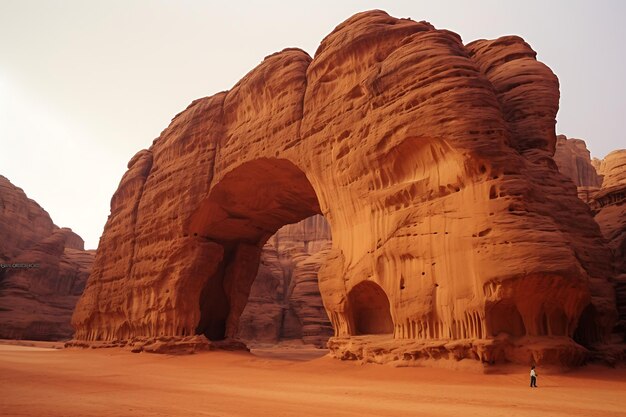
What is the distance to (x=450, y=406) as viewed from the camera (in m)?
8.61

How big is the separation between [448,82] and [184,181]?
57.6ft

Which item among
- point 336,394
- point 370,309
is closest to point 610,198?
point 370,309

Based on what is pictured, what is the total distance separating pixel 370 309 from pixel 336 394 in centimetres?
853

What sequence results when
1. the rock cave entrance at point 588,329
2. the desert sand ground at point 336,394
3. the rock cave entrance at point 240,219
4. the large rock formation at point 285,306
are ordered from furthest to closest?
the large rock formation at point 285,306, the rock cave entrance at point 240,219, the rock cave entrance at point 588,329, the desert sand ground at point 336,394

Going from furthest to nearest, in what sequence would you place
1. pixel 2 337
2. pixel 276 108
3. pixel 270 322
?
pixel 270 322, pixel 2 337, pixel 276 108

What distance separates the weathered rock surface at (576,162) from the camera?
47.4 meters

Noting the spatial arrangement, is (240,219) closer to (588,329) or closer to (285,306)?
(588,329)

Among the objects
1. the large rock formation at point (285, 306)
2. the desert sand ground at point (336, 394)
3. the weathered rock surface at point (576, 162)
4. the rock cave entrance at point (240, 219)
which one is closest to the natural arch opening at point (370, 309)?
the desert sand ground at point (336, 394)

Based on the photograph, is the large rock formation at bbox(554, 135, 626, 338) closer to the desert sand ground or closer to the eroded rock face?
the eroded rock face

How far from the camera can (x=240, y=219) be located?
29.0 meters

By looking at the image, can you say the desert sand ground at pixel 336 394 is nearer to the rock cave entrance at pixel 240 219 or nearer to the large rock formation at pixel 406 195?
the large rock formation at pixel 406 195

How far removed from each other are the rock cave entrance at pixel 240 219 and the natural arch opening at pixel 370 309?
300 inches

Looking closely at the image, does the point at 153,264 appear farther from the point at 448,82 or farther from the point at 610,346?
the point at 610,346

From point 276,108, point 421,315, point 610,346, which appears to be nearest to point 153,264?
point 276,108
